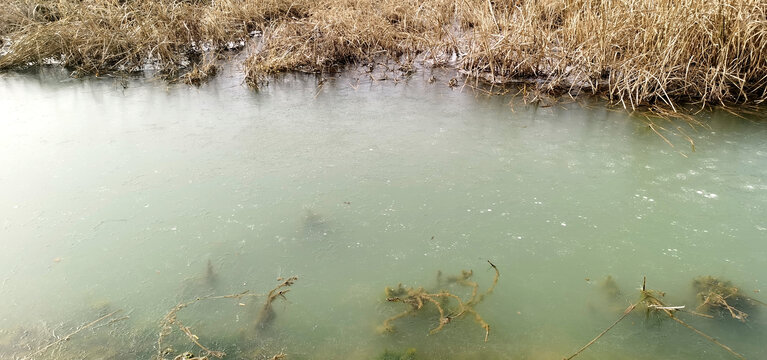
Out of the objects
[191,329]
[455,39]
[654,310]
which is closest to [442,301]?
[654,310]

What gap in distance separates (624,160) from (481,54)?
167 centimetres

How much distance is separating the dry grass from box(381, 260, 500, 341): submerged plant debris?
6.86ft

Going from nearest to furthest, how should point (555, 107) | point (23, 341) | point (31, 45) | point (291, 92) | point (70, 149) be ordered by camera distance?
point (23, 341) → point (70, 149) → point (555, 107) → point (291, 92) → point (31, 45)

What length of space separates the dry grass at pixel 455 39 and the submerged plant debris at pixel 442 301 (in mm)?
2092

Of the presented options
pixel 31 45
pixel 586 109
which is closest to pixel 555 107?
pixel 586 109

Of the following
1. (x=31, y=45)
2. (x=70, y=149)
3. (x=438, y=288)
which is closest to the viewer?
(x=438, y=288)

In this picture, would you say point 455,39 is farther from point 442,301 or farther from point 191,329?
point 191,329

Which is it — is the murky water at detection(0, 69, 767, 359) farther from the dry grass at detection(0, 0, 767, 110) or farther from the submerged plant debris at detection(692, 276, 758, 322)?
the dry grass at detection(0, 0, 767, 110)

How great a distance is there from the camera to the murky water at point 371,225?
5.61 feet

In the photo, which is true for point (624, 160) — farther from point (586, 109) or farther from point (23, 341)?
point (23, 341)

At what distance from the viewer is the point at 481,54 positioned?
158 inches

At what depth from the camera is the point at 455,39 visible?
4.27 metres

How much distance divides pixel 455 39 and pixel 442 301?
2.98 meters

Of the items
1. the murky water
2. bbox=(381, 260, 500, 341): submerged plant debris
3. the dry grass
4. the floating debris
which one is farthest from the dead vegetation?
the dry grass
